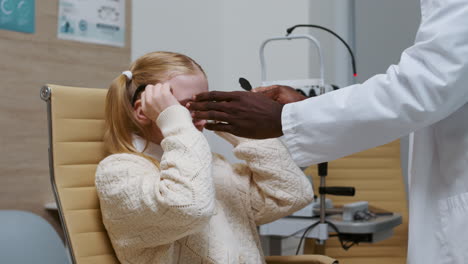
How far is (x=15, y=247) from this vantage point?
5.08ft

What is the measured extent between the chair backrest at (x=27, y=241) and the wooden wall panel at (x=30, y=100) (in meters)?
0.44

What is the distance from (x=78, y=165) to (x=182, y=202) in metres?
0.36

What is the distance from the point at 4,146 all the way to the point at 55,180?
89 cm

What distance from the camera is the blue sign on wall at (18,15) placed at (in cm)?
206

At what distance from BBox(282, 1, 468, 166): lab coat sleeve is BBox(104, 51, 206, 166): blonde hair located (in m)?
0.39

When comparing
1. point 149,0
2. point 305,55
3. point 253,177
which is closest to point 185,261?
point 253,177

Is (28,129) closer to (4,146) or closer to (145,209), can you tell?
(4,146)

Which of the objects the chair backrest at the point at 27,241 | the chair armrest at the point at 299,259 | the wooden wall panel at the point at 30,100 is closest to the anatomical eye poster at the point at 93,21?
the wooden wall panel at the point at 30,100

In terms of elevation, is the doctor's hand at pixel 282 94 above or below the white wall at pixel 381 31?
below

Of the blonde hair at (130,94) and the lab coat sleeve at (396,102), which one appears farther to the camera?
the blonde hair at (130,94)

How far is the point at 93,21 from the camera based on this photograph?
2.37m

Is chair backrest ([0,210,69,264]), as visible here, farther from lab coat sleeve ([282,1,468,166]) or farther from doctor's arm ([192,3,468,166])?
lab coat sleeve ([282,1,468,166])

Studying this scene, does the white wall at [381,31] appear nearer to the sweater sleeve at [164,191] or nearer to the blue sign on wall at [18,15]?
the blue sign on wall at [18,15]

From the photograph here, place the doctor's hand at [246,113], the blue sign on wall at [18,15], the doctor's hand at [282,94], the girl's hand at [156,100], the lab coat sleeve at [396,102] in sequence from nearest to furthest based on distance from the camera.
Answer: the lab coat sleeve at [396,102]
the doctor's hand at [246,113]
the girl's hand at [156,100]
the doctor's hand at [282,94]
the blue sign on wall at [18,15]
